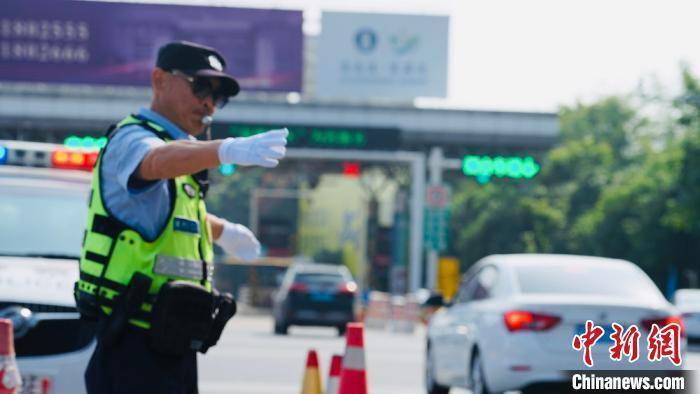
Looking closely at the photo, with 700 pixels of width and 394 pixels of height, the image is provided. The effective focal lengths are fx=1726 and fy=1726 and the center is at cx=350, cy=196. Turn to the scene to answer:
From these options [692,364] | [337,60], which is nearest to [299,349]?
[692,364]

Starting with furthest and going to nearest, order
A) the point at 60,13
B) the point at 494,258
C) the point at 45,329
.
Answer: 1. the point at 60,13
2. the point at 494,258
3. the point at 45,329

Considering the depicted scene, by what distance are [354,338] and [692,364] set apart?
14992mm

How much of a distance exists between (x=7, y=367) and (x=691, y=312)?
30891 mm

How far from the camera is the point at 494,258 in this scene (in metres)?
14.7

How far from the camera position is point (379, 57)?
55500 millimetres

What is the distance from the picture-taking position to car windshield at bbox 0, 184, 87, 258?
30.8 ft

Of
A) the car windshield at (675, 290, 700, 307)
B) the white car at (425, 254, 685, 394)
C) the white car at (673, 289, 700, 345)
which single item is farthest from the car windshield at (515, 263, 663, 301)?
the car windshield at (675, 290, 700, 307)

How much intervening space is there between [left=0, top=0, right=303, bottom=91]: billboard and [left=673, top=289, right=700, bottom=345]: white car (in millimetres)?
20117

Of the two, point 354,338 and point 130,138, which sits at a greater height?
point 130,138

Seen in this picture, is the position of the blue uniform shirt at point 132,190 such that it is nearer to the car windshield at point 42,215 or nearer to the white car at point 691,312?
the car windshield at point 42,215

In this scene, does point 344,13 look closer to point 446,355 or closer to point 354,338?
point 446,355

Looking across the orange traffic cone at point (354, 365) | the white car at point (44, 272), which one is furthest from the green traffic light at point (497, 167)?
the orange traffic cone at point (354, 365)

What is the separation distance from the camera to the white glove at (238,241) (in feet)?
23.7

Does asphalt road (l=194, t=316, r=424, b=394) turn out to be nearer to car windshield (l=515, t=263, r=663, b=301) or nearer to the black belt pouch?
car windshield (l=515, t=263, r=663, b=301)
